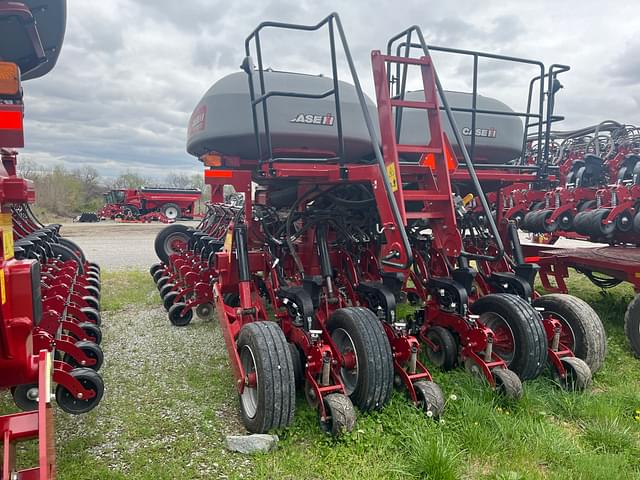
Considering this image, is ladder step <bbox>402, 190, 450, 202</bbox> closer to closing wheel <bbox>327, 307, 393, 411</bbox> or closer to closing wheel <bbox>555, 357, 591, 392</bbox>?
closing wheel <bbox>327, 307, 393, 411</bbox>

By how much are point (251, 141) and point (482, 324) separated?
99.7 inches

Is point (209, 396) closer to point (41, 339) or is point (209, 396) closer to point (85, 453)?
point (85, 453)

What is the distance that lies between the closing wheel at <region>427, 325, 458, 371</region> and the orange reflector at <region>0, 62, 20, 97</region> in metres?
3.46

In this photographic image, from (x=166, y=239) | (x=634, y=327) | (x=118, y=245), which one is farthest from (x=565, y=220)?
(x=118, y=245)

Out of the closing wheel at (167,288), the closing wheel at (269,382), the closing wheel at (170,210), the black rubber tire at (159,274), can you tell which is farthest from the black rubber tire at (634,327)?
the closing wheel at (170,210)

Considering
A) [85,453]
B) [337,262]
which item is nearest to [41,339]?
[85,453]

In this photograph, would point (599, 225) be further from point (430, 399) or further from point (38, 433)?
point (38, 433)

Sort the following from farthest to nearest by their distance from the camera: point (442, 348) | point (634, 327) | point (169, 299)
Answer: point (169, 299)
point (634, 327)
point (442, 348)

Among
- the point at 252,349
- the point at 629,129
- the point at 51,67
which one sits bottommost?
the point at 252,349

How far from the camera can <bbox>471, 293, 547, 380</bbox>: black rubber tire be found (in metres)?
3.54

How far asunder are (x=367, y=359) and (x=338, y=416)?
422 millimetres

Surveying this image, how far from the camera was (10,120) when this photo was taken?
1.86m

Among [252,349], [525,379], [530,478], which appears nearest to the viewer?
[530,478]

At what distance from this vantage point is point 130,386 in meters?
3.98
